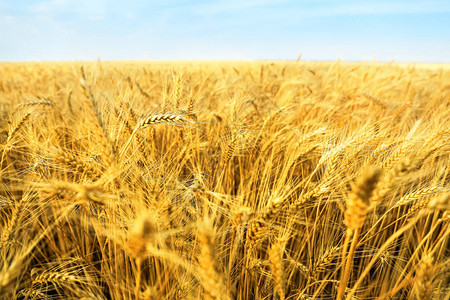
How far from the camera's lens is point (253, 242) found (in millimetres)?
854

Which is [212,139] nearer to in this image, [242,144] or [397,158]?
[242,144]

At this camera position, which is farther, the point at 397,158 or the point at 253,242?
the point at 397,158

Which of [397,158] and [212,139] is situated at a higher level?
[397,158]

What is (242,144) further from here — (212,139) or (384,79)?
(384,79)

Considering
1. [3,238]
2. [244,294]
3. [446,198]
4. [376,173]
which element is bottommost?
[244,294]

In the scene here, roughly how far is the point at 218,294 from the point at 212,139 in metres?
1.38

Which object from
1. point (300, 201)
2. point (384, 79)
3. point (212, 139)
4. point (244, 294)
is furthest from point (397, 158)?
point (384, 79)

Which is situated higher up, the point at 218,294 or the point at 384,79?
the point at 384,79

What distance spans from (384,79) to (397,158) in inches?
157

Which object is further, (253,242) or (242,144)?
(242,144)

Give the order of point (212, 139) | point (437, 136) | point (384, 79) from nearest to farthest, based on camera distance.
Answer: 1. point (437, 136)
2. point (212, 139)
3. point (384, 79)

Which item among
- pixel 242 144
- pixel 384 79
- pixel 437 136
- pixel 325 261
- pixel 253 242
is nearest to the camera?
pixel 253 242

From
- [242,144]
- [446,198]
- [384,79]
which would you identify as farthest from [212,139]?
[384,79]

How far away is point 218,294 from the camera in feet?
2.00
